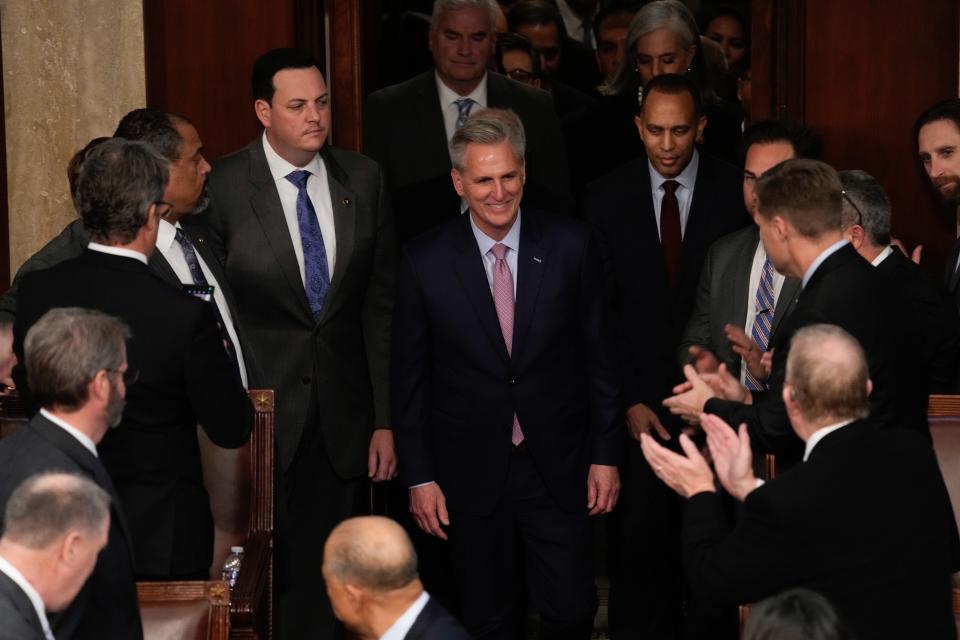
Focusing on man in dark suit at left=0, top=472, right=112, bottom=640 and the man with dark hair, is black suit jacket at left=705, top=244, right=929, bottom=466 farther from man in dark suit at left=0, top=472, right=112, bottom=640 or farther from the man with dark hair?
the man with dark hair

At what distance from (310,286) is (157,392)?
131 cm

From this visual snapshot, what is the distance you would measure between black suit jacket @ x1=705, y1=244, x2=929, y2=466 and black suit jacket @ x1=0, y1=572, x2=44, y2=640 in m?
1.86

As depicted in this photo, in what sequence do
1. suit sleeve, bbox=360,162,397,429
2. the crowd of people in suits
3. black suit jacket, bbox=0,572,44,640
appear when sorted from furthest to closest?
1. suit sleeve, bbox=360,162,397,429
2. the crowd of people in suits
3. black suit jacket, bbox=0,572,44,640

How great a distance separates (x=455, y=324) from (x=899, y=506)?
1727mm

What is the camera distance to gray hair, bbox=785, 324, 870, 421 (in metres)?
3.45

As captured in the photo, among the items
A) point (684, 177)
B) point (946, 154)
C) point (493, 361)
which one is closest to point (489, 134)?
point (493, 361)

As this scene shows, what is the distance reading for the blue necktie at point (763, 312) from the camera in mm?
5055

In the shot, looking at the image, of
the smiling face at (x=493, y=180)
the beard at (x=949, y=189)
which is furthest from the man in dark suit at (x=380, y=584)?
the beard at (x=949, y=189)

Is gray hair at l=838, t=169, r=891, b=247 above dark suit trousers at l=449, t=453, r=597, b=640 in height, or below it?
above

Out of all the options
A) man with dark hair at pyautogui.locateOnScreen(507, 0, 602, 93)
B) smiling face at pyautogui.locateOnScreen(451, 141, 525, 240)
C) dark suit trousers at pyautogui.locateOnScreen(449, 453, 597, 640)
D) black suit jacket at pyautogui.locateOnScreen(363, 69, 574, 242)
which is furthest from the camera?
man with dark hair at pyautogui.locateOnScreen(507, 0, 602, 93)

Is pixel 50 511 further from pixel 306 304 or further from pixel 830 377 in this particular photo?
pixel 306 304

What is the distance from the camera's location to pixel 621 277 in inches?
216

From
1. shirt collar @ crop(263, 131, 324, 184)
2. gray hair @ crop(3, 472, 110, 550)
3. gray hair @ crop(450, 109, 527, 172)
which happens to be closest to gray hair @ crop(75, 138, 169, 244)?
gray hair @ crop(3, 472, 110, 550)

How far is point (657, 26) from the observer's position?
602 centimetres
